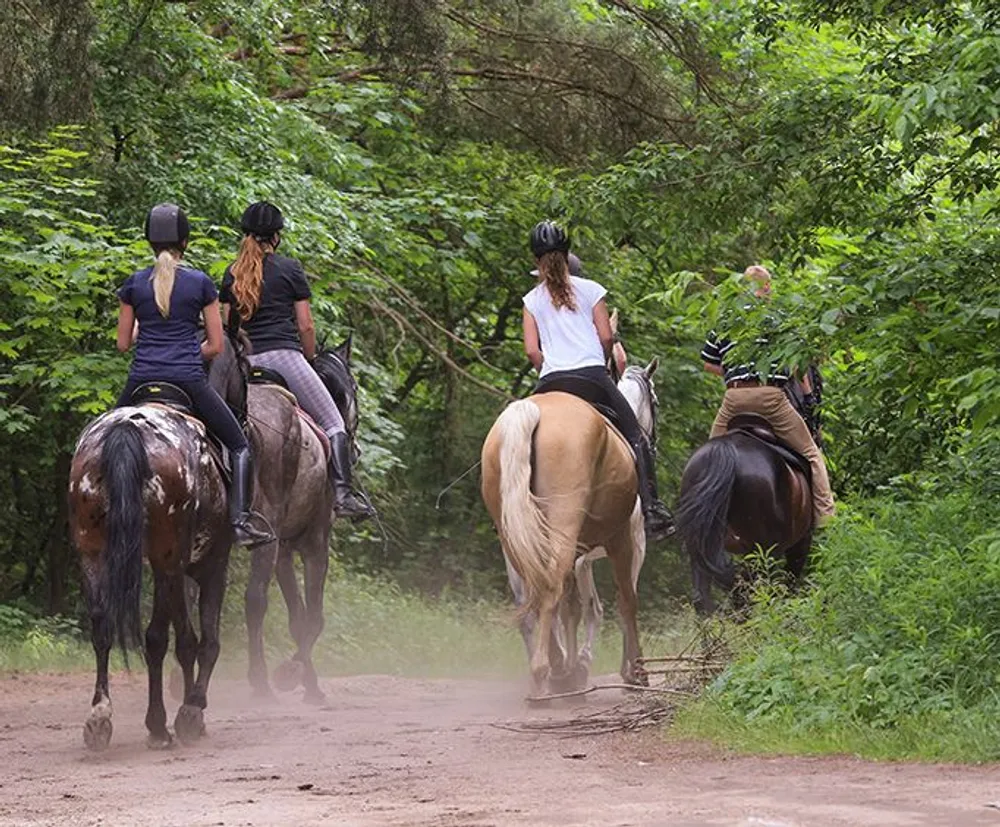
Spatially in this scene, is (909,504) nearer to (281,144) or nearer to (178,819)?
(178,819)

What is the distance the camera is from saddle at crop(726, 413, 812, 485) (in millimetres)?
13195

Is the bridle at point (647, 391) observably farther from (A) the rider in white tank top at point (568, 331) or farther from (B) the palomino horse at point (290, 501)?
(A) the rider in white tank top at point (568, 331)

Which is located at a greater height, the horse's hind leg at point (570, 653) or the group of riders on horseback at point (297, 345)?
the group of riders on horseback at point (297, 345)

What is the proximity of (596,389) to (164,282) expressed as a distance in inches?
117

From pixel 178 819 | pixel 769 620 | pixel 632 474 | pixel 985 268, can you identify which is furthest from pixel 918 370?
pixel 178 819

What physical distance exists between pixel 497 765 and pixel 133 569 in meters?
2.33

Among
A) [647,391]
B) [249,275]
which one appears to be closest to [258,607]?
[249,275]

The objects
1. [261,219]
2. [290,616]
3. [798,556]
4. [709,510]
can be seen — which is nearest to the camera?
[709,510]

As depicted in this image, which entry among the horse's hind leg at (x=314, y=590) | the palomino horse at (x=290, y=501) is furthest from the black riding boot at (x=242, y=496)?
the horse's hind leg at (x=314, y=590)

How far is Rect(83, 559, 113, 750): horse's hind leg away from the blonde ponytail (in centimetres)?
159

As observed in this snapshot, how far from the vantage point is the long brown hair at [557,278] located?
11.9 meters

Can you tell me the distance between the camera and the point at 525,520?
36.1 ft

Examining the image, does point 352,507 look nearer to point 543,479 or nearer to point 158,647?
point 543,479

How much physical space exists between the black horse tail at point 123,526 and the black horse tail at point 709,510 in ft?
13.9
